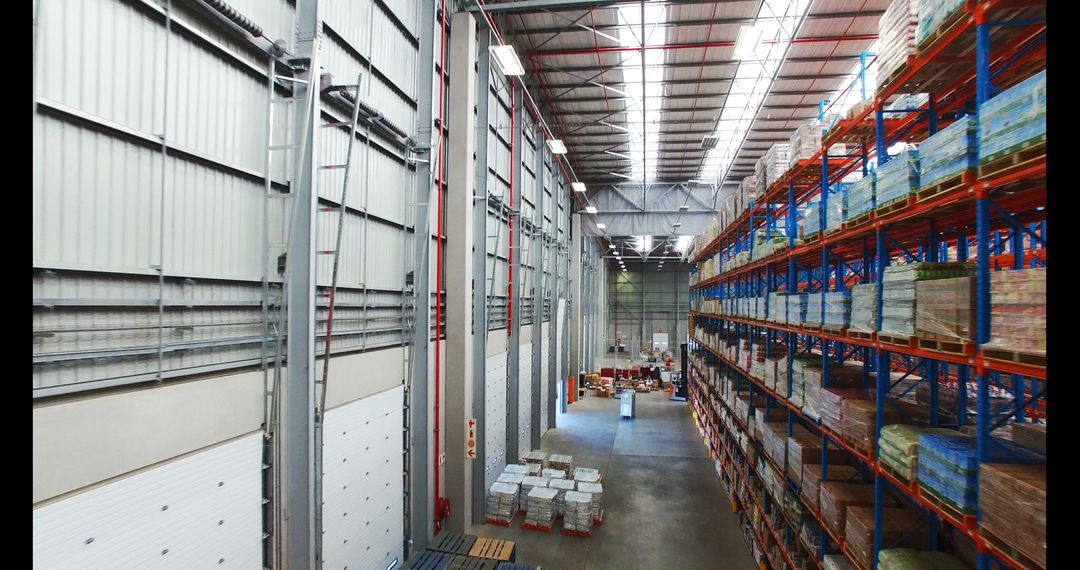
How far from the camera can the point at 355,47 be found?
7.40m

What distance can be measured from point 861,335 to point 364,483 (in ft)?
22.6

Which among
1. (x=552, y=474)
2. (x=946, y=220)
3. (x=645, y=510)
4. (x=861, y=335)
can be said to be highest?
(x=946, y=220)

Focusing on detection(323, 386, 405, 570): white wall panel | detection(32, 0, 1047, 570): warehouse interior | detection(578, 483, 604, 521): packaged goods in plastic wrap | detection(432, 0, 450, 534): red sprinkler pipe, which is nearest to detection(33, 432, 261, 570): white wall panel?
detection(32, 0, 1047, 570): warehouse interior

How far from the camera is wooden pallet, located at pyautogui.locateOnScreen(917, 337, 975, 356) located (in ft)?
13.2

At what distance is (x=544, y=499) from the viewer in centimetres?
1184

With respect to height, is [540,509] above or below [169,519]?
below

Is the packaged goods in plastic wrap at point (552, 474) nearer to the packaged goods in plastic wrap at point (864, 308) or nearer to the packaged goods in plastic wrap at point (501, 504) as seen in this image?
the packaged goods in plastic wrap at point (501, 504)

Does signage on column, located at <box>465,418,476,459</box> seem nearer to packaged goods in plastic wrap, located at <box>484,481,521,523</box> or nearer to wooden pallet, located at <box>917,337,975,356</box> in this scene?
packaged goods in plastic wrap, located at <box>484,481,521,523</box>

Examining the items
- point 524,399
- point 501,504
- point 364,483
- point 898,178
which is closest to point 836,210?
point 898,178

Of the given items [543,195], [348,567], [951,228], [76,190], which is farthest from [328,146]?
[543,195]

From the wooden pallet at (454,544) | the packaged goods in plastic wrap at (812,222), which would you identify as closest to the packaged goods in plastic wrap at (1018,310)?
the packaged goods in plastic wrap at (812,222)

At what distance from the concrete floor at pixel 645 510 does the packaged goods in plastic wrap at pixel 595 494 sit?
0.82 feet

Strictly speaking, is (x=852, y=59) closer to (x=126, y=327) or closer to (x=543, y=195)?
(x=543, y=195)

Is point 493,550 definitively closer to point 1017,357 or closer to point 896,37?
point 1017,357
